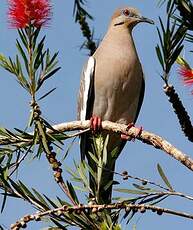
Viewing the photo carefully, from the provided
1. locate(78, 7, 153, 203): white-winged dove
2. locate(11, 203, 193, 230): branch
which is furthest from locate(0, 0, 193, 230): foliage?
locate(78, 7, 153, 203): white-winged dove

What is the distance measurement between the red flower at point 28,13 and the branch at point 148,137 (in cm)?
46

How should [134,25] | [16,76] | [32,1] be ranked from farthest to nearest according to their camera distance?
[134,25] < [16,76] < [32,1]

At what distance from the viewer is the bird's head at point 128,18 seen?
601 centimetres

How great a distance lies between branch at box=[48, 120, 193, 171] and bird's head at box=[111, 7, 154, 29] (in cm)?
299

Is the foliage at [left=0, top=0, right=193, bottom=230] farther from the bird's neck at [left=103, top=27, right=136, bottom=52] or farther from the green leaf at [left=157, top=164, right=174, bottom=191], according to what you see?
the bird's neck at [left=103, top=27, right=136, bottom=52]

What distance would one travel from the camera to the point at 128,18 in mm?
6062

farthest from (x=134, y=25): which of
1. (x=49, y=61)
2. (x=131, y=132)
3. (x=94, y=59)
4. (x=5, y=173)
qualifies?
(x=5, y=173)

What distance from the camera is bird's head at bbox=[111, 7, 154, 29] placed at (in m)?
6.01

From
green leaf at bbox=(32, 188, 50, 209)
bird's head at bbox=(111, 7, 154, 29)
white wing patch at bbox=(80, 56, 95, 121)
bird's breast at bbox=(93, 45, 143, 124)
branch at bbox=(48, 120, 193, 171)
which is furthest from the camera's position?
bird's head at bbox=(111, 7, 154, 29)

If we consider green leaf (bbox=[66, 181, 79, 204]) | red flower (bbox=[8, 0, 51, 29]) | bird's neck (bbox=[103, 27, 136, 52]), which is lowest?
bird's neck (bbox=[103, 27, 136, 52])

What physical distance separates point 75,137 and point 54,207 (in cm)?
84

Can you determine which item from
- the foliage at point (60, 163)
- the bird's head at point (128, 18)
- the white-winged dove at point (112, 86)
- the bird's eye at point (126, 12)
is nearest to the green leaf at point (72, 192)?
the foliage at point (60, 163)

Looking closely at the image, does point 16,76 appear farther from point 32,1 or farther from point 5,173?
point 5,173

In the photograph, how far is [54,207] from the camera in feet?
6.10
